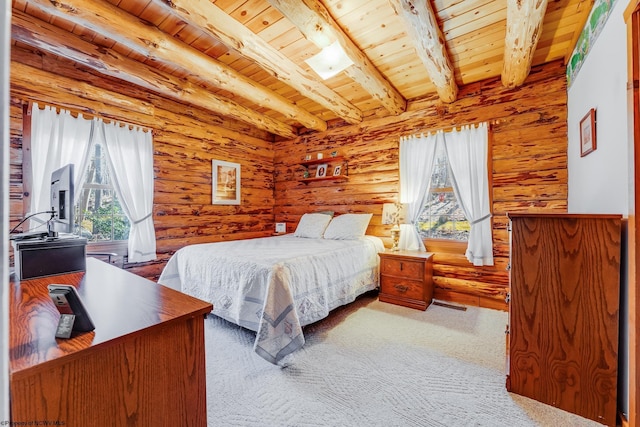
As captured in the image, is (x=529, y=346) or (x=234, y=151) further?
(x=234, y=151)

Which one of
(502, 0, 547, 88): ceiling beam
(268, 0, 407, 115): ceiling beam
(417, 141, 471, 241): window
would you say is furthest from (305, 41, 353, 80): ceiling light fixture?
(417, 141, 471, 241): window

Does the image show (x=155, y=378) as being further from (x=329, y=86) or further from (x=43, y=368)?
(x=329, y=86)

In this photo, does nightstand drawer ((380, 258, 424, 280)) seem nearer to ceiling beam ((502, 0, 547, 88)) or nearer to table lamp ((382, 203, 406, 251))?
table lamp ((382, 203, 406, 251))

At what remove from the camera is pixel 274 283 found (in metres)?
1.95

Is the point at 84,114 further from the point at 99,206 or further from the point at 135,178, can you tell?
the point at 99,206

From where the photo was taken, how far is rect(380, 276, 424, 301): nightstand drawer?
294 cm

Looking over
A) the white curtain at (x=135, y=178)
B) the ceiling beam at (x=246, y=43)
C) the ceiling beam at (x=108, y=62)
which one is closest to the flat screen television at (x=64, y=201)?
the ceiling beam at (x=246, y=43)

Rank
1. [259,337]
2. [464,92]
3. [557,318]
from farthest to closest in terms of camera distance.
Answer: [464,92] < [259,337] < [557,318]

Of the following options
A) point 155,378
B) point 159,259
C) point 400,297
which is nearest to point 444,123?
point 400,297

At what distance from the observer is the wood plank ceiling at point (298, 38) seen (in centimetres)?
187

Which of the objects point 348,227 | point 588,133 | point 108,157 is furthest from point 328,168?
point 588,133

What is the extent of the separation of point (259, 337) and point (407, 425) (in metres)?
1.00

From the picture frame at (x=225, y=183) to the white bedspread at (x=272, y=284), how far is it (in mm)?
1343

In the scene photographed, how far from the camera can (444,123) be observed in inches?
129
